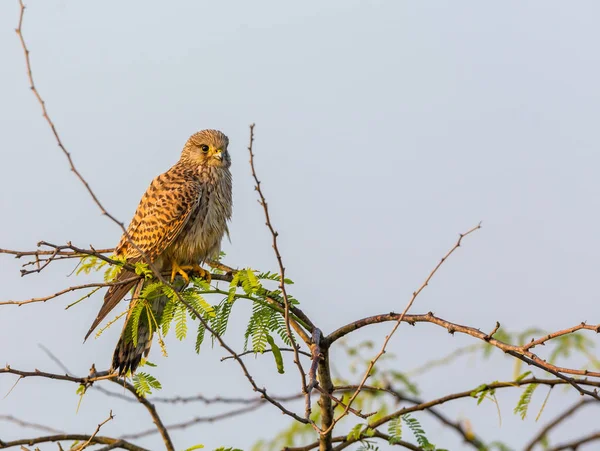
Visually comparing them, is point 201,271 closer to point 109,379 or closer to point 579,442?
point 109,379

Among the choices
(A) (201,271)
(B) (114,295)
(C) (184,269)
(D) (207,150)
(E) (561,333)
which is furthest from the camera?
(D) (207,150)

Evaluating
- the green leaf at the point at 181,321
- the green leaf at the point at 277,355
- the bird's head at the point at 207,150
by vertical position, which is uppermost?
the bird's head at the point at 207,150

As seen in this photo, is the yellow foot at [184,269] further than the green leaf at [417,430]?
Yes

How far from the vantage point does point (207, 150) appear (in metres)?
6.73

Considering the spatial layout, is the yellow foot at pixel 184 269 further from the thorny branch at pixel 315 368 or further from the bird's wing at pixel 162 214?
the thorny branch at pixel 315 368

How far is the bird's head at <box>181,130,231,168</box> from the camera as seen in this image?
260 inches

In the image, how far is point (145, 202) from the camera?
6180 millimetres

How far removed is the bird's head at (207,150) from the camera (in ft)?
21.7

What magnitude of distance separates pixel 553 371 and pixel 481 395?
15.2 inches

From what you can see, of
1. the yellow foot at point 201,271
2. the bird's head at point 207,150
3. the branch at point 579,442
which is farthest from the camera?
the bird's head at point 207,150

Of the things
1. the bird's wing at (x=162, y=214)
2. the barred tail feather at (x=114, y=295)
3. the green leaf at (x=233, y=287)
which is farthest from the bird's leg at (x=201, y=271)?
the green leaf at (x=233, y=287)

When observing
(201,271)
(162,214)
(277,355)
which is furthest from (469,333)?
(162,214)

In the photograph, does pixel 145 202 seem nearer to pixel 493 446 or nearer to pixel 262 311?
pixel 262 311

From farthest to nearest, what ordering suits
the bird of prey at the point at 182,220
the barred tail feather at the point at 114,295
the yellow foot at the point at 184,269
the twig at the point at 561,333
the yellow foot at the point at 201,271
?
the bird of prey at the point at 182,220
the yellow foot at the point at 184,269
the yellow foot at the point at 201,271
the barred tail feather at the point at 114,295
the twig at the point at 561,333
